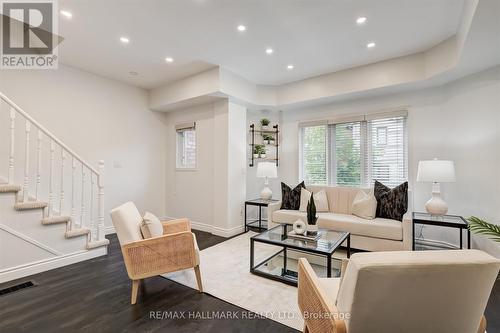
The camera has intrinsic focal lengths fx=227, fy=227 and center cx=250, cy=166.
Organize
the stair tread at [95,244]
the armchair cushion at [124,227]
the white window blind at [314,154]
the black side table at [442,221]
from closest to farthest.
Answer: the armchair cushion at [124,227]
the black side table at [442,221]
the stair tread at [95,244]
the white window blind at [314,154]

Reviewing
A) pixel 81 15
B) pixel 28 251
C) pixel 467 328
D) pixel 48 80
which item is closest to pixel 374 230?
pixel 467 328

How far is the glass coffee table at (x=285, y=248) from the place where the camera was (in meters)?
2.40

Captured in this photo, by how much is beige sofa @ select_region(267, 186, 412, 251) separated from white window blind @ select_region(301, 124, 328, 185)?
65 cm

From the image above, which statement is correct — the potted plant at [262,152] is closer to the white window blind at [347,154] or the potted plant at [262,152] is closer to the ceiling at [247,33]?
the white window blind at [347,154]

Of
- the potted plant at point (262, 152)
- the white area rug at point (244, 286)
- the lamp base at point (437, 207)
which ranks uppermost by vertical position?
the potted plant at point (262, 152)

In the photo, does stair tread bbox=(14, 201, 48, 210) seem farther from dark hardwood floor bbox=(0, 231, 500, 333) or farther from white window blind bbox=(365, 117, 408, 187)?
white window blind bbox=(365, 117, 408, 187)

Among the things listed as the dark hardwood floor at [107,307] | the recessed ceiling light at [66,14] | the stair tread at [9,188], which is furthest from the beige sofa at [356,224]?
the recessed ceiling light at [66,14]

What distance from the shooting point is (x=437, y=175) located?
2.97 meters

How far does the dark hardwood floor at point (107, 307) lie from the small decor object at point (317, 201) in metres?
2.27

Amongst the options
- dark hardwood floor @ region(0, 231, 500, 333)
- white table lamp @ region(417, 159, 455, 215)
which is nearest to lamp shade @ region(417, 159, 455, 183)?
white table lamp @ region(417, 159, 455, 215)

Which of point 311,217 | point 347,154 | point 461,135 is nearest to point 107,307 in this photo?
point 311,217

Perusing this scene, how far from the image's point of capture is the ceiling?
2502 millimetres

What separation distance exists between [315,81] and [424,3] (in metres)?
2.02

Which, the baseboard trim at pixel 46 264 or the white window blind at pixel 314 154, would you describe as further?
the white window blind at pixel 314 154
